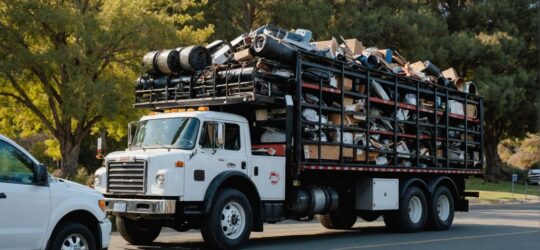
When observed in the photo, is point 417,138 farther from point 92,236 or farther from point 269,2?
point 269,2

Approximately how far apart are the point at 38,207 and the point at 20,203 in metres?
0.24

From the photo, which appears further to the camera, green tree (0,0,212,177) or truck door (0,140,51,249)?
green tree (0,0,212,177)

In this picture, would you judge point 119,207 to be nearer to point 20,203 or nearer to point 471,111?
point 20,203

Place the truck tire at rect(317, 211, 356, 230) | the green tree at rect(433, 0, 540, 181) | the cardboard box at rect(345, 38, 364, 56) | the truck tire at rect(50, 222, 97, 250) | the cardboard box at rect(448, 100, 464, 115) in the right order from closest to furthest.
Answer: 1. the truck tire at rect(50, 222, 97, 250)
2. the cardboard box at rect(345, 38, 364, 56)
3. the truck tire at rect(317, 211, 356, 230)
4. the cardboard box at rect(448, 100, 464, 115)
5. the green tree at rect(433, 0, 540, 181)

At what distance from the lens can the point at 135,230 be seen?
43.1ft

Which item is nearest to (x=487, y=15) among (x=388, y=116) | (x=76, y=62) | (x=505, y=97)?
(x=505, y=97)

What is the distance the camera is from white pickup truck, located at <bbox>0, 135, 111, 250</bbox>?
26.9ft

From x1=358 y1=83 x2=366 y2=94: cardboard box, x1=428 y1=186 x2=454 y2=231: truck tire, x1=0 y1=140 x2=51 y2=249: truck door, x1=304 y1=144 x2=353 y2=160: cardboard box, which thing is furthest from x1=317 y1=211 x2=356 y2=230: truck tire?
x1=0 y1=140 x2=51 y2=249: truck door

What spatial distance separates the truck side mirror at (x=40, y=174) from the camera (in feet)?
27.5

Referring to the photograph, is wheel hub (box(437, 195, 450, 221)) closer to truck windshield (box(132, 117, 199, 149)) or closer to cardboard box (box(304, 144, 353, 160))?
cardboard box (box(304, 144, 353, 160))

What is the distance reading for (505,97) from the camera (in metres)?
41.8

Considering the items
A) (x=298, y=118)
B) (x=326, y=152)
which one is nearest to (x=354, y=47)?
(x=326, y=152)

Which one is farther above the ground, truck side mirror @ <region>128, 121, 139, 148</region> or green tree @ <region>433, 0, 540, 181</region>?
green tree @ <region>433, 0, 540, 181</region>

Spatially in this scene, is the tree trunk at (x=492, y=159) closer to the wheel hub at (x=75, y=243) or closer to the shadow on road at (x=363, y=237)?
the shadow on road at (x=363, y=237)
